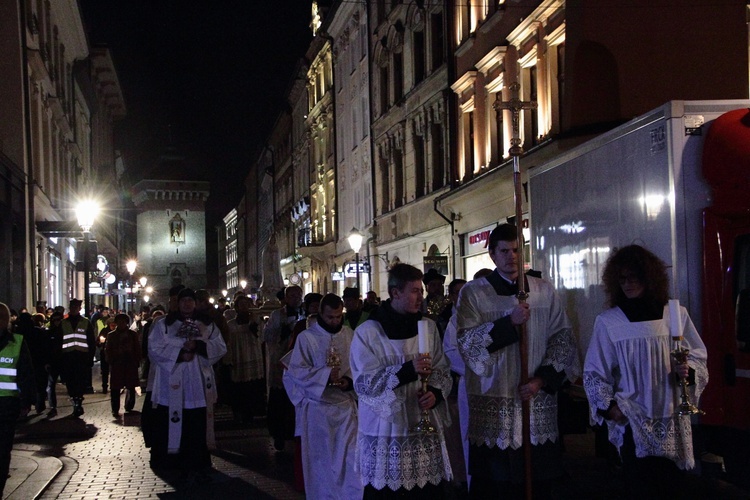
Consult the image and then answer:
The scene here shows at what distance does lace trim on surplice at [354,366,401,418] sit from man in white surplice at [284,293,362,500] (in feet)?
6.59

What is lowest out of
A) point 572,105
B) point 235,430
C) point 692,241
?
point 235,430

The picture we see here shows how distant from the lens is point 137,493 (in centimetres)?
979

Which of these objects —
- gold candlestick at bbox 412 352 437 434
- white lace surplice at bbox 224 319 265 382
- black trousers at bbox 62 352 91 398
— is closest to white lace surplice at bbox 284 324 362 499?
gold candlestick at bbox 412 352 437 434

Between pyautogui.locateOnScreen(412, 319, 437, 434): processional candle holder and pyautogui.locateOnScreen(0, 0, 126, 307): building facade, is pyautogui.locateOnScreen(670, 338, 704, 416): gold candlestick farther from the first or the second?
pyautogui.locateOnScreen(0, 0, 126, 307): building facade

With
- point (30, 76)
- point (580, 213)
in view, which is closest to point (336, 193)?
point (30, 76)

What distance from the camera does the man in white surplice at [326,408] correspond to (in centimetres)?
783

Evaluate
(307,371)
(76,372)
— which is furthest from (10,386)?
(76,372)

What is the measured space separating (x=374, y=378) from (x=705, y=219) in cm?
342

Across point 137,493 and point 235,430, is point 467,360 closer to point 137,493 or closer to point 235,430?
point 137,493

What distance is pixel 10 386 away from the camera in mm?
8398

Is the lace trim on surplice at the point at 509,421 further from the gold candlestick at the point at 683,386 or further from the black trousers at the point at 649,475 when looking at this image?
the gold candlestick at the point at 683,386

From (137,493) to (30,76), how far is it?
2278 cm

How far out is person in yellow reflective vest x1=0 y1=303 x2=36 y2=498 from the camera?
839cm

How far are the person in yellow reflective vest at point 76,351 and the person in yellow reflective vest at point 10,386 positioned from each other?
9560mm
